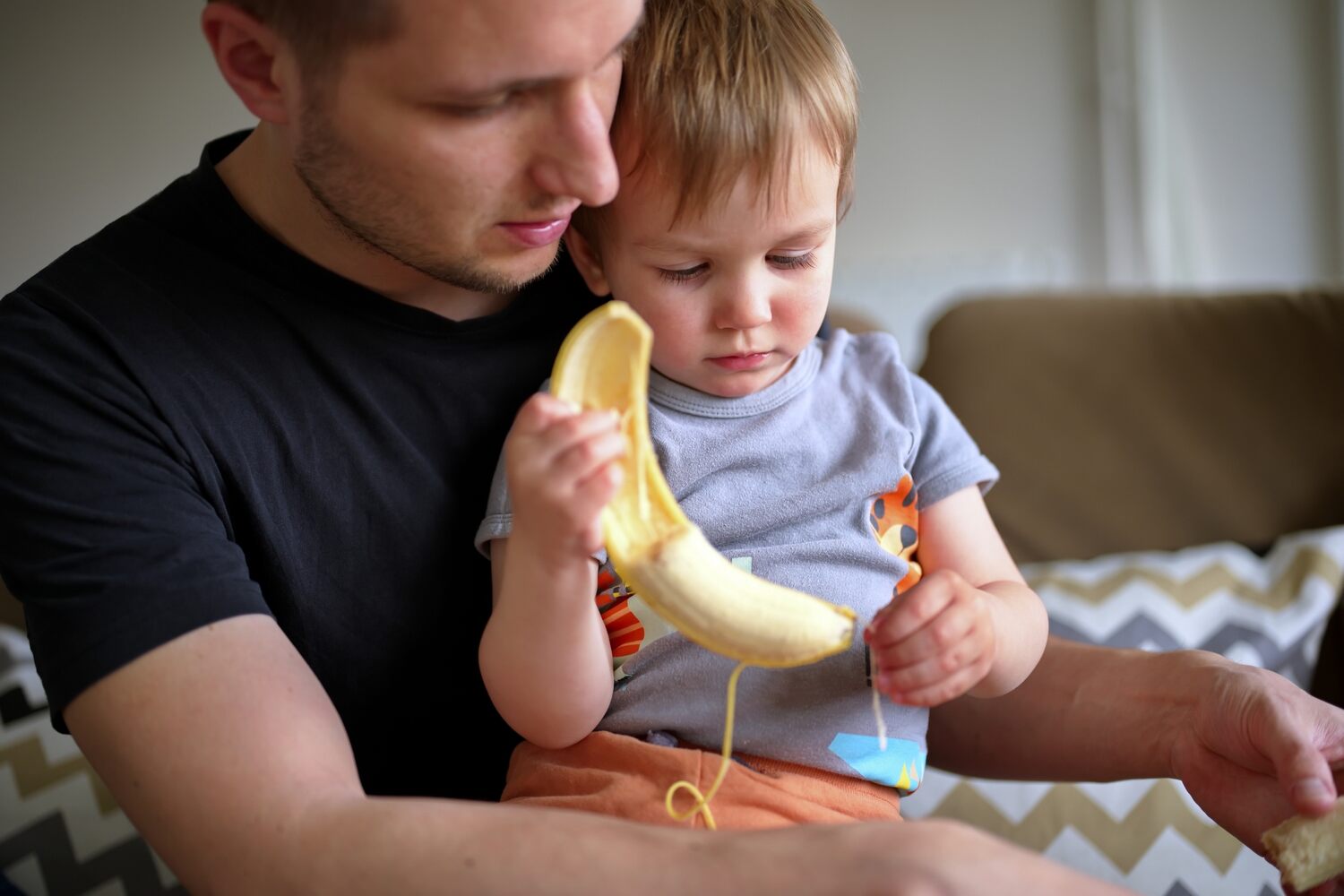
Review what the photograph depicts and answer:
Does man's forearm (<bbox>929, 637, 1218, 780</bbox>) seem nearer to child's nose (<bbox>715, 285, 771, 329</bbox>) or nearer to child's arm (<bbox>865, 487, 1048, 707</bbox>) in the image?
child's arm (<bbox>865, 487, 1048, 707</bbox>)

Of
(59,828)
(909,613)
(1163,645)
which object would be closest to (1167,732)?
(909,613)

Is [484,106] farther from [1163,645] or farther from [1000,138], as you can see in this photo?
[1000,138]

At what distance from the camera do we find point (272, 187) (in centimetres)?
118

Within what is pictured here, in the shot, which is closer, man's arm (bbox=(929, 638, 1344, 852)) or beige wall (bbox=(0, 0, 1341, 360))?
man's arm (bbox=(929, 638, 1344, 852))

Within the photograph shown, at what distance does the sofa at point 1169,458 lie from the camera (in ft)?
6.50

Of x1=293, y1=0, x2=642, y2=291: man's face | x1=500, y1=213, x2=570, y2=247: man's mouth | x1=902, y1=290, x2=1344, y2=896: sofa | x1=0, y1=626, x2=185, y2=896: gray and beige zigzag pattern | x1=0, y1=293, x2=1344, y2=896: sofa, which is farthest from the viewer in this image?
x1=902, y1=290, x2=1344, y2=896: sofa

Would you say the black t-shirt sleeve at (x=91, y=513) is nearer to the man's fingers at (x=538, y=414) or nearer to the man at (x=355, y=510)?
the man at (x=355, y=510)

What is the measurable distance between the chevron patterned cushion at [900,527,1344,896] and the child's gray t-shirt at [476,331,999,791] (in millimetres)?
751

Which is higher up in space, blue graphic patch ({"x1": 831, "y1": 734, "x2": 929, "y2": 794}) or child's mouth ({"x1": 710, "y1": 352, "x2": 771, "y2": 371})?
child's mouth ({"x1": 710, "y1": 352, "x2": 771, "y2": 371})

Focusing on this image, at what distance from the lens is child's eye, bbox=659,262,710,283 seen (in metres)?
1.08

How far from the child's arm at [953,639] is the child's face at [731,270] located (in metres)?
0.26

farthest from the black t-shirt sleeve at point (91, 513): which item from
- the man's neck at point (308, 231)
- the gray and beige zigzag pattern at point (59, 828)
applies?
the gray and beige zigzag pattern at point (59, 828)

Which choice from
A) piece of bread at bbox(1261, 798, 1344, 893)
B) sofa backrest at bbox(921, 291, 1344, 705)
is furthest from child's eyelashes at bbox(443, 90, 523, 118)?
sofa backrest at bbox(921, 291, 1344, 705)

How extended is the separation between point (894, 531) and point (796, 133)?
0.38 metres
